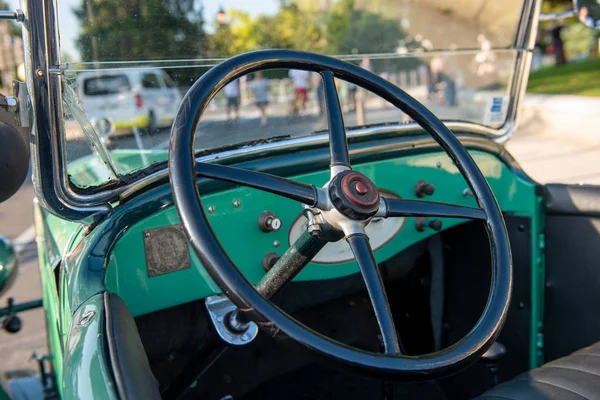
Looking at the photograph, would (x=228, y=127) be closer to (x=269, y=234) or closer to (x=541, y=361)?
(x=269, y=234)

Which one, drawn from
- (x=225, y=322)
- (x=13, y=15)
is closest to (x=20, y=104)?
(x=13, y=15)

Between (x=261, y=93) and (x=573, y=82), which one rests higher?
(x=573, y=82)

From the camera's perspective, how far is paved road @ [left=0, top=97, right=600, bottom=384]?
79.7 inches

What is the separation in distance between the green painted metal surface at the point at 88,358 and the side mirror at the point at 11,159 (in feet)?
1.16

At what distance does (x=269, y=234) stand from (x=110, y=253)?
0.45 meters

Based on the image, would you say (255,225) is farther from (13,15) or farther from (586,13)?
(586,13)

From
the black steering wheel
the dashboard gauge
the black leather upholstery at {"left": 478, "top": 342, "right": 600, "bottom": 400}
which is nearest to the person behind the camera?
the black steering wheel

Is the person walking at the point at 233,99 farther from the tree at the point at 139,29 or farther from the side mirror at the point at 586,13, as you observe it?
the side mirror at the point at 586,13

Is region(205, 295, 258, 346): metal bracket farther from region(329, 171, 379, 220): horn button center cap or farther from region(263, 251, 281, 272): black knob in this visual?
region(329, 171, 379, 220): horn button center cap

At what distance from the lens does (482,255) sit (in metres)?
2.23

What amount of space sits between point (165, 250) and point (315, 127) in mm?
674

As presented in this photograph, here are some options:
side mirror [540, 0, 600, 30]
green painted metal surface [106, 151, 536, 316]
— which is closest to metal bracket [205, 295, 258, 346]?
green painted metal surface [106, 151, 536, 316]

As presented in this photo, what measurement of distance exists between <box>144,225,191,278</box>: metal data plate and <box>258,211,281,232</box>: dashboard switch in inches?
8.5

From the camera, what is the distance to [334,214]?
1.21 metres
